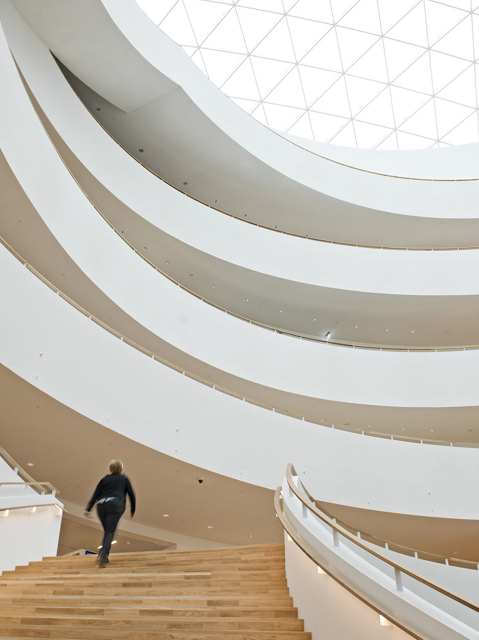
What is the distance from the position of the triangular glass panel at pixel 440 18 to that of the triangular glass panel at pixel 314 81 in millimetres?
4478

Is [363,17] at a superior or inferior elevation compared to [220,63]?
superior

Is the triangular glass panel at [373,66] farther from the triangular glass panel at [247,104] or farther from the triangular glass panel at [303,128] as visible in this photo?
the triangular glass panel at [247,104]

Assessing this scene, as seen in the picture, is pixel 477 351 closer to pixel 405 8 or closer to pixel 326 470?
pixel 326 470

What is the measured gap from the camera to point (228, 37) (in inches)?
912

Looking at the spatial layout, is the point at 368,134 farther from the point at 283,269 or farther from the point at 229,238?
the point at 229,238

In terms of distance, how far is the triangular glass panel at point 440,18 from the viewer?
2300cm

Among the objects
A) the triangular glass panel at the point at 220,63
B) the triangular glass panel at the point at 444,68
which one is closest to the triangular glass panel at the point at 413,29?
the triangular glass panel at the point at 444,68

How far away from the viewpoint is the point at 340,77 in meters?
24.7

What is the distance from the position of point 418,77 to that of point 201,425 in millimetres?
21088

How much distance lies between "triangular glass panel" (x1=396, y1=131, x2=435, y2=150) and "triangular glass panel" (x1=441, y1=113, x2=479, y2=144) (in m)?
0.82

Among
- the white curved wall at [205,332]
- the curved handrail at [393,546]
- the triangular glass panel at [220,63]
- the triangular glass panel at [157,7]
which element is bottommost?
the curved handrail at [393,546]

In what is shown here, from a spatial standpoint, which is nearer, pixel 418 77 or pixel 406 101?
pixel 418 77

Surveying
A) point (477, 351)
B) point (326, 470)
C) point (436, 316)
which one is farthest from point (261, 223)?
point (326, 470)

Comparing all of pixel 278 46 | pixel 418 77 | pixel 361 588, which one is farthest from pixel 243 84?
pixel 361 588
